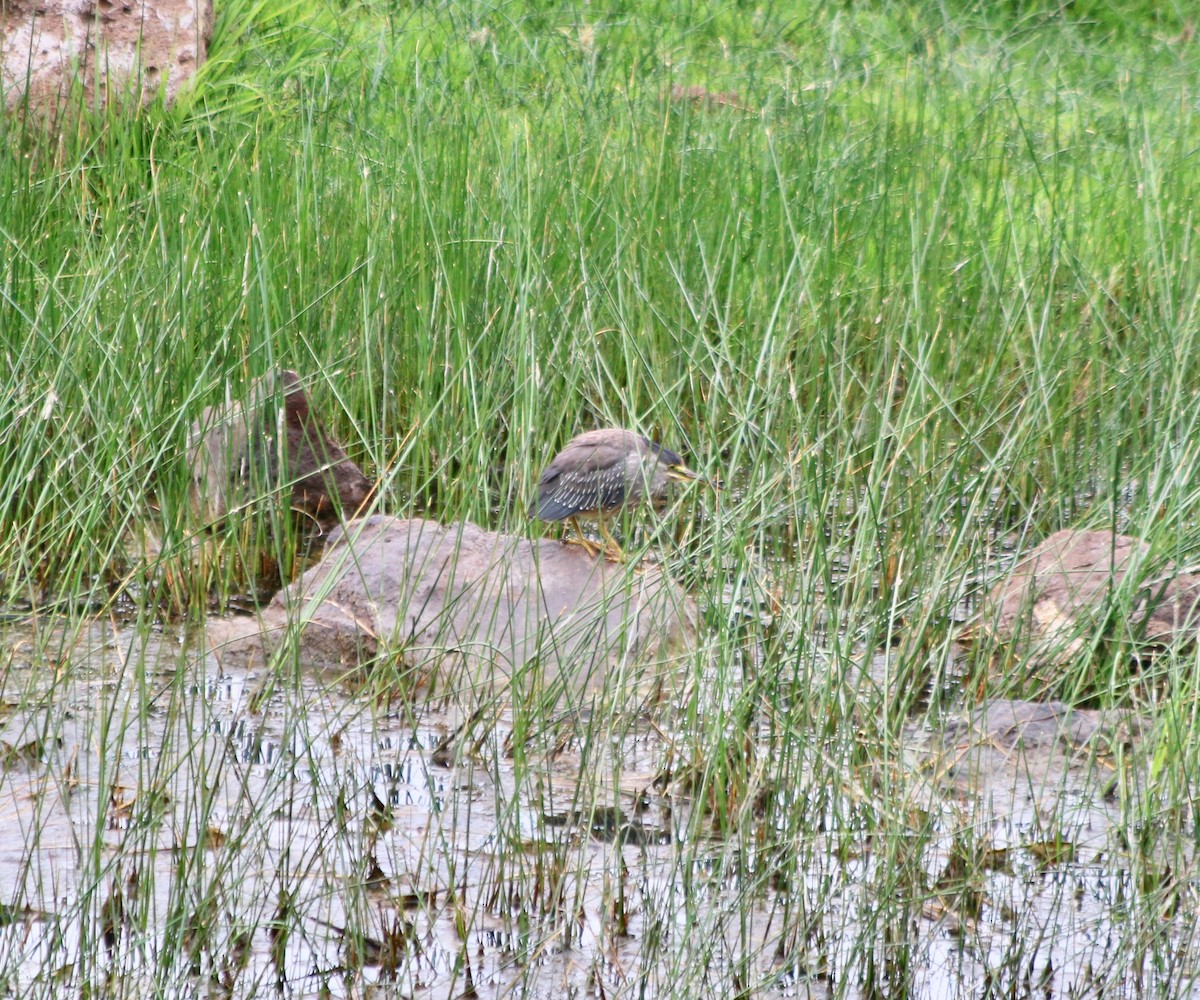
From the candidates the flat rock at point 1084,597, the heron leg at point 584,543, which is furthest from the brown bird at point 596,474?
the flat rock at point 1084,597

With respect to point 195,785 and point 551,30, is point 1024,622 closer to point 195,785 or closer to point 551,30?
point 195,785

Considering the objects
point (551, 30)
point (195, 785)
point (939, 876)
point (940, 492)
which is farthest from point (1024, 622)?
point (551, 30)

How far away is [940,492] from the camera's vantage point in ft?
9.62

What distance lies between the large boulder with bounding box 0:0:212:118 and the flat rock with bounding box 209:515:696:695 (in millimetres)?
2575

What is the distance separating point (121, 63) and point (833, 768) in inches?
178

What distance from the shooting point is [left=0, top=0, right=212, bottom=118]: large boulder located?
5367mm

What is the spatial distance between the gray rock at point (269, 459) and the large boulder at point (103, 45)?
74.6 inches

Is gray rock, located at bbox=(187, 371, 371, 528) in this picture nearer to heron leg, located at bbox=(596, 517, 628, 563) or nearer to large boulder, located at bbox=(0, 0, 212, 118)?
heron leg, located at bbox=(596, 517, 628, 563)

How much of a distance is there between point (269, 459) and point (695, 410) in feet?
3.88

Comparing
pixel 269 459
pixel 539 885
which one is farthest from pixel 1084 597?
pixel 269 459

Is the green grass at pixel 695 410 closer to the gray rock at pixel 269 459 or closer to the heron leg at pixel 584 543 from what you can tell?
the gray rock at pixel 269 459

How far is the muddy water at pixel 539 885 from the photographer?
6.89ft

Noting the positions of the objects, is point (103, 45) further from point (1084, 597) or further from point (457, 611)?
point (1084, 597)

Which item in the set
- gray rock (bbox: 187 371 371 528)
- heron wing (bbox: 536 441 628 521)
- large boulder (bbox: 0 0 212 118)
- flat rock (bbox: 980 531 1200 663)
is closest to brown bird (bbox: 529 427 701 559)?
heron wing (bbox: 536 441 628 521)
